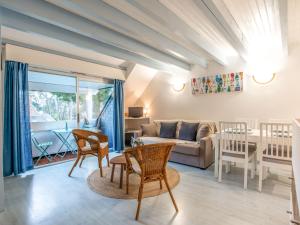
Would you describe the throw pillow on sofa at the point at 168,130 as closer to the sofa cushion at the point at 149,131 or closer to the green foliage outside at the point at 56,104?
the sofa cushion at the point at 149,131

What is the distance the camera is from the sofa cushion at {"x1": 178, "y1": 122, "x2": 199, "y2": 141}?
4160 mm

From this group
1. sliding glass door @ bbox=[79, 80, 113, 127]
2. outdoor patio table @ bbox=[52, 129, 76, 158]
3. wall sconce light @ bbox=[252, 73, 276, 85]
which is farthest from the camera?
sliding glass door @ bbox=[79, 80, 113, 127]

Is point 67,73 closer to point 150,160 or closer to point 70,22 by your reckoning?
point 70,22

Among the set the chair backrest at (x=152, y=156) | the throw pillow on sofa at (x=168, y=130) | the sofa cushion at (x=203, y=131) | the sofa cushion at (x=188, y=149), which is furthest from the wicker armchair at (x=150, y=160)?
the throw pillow on sofa at (x=168, y=130)

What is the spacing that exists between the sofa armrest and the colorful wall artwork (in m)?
1.45

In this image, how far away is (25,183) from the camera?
291 centimetres

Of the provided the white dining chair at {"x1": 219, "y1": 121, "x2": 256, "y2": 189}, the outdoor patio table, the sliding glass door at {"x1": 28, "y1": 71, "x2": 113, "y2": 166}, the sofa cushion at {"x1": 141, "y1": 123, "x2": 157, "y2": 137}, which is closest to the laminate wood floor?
the white dining chair at {"x1": 219, "y1": 121, "x2": 256, "y2": 189}

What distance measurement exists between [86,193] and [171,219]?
131 cm

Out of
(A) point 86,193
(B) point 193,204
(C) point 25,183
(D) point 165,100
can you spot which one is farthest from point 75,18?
(D) point 165,100

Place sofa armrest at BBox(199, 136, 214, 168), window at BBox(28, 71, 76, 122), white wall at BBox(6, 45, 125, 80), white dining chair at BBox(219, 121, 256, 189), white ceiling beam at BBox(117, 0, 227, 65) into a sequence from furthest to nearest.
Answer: window at BBox(28, 71, 76, 122), sofa armrest at BBox(199, 136, 214, 168), white wall at BBox(6, 45, 125, 80), white dining chair at BBox(219, 121, 256, 189), white ceiling beam at BBox(117, 0, 227, 65)

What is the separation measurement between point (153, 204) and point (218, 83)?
3.35m

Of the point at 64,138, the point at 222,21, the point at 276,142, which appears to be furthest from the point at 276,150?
the point at 64,138

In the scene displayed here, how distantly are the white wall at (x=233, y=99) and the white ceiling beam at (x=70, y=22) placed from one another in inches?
75.9

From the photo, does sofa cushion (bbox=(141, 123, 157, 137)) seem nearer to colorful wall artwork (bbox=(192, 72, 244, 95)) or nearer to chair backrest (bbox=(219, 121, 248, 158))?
colorful wall artwork (bbox=(192, 72, 244, 95))
